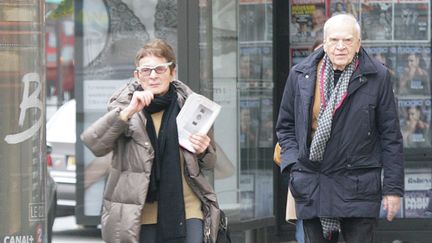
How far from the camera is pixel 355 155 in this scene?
17.8 feet

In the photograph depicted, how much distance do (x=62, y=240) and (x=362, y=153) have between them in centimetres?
653

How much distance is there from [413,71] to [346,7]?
79cm

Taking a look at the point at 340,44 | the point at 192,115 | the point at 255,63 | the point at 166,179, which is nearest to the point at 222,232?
the point at 166,179

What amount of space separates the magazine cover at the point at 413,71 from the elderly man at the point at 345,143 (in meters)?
3.72

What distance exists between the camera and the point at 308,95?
5516 millimetres

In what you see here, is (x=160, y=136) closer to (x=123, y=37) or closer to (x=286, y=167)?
(x=286, y=167)

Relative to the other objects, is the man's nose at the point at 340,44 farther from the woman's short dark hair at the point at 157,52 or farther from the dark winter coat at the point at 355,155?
the woman's short dark hair at the point at 157,52

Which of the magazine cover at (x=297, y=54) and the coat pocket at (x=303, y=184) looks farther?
the magazine cover at (x=297, y=54)

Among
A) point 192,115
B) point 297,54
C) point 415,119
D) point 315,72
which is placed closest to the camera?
point 192,115

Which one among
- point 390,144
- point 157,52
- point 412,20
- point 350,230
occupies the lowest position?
point 350,230

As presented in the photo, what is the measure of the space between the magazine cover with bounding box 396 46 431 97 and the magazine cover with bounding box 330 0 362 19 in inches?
19.3

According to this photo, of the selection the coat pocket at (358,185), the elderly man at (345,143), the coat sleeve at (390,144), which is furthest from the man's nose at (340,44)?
the coat pocket at (358,185)

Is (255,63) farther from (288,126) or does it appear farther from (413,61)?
(288,126)

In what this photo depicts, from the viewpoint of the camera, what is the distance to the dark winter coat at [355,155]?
17.8 feet
